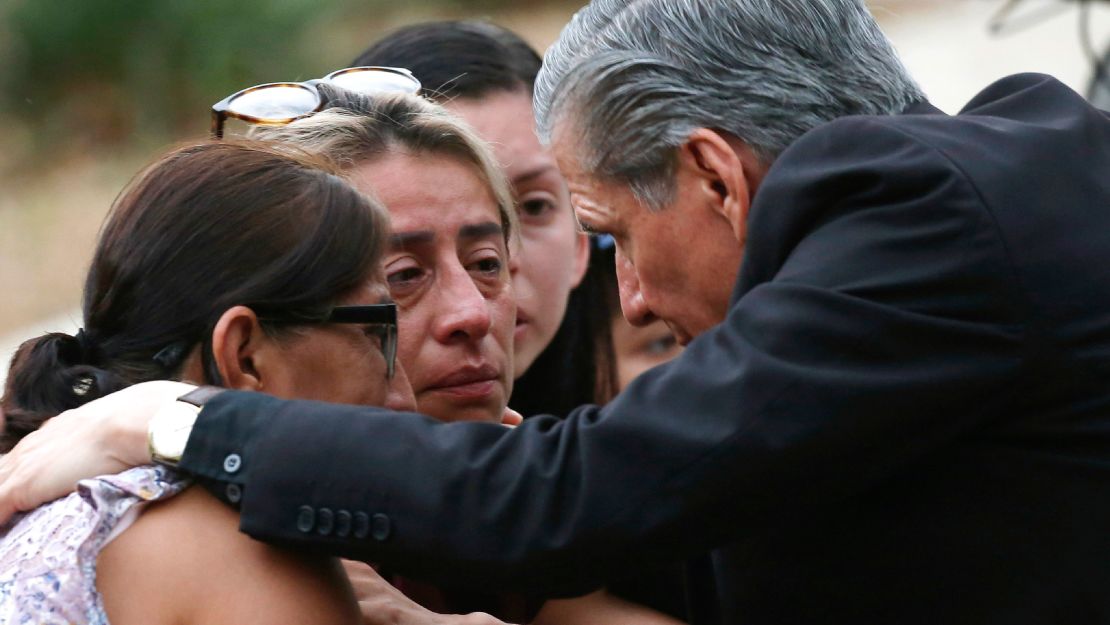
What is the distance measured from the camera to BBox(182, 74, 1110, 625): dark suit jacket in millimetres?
1998

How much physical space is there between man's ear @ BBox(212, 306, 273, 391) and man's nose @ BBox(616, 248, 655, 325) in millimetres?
672

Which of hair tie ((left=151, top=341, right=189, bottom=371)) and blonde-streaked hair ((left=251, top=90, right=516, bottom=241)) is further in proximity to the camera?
blonde-streaked hair ((left=251, top=90, right=516, bottom=241))

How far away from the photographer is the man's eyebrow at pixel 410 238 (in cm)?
296

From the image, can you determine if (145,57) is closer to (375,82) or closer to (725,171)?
(375,82)

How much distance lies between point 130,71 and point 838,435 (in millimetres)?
11233

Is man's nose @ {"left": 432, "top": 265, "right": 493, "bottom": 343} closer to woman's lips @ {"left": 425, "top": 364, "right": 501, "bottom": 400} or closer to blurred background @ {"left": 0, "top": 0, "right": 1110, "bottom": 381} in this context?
woman's lips @ {"left": 425, "top": 364, "right": 501, "bottom": 400}

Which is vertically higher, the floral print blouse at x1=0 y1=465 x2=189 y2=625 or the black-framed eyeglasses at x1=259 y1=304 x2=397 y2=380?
the black-framed eyeglasses at x1=259 y1=304 x2=397 y2=380

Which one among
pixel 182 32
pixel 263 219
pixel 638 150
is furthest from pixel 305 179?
pixel 182 32

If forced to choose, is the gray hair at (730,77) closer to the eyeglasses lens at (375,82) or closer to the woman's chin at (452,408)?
the woman's chin at (452,408)

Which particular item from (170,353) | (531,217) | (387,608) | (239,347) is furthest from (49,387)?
(531,217)

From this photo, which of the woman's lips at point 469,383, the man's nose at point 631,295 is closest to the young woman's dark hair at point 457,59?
the woman's lips at point 469,383

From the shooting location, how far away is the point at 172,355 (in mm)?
2287

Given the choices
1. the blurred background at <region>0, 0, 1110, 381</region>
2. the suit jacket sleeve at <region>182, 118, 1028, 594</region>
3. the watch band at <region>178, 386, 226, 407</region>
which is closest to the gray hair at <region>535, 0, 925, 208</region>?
the suit jacket sleeve at <region>182, 118, 1028, 594</region>

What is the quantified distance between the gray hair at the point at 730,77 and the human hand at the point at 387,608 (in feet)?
2.77
